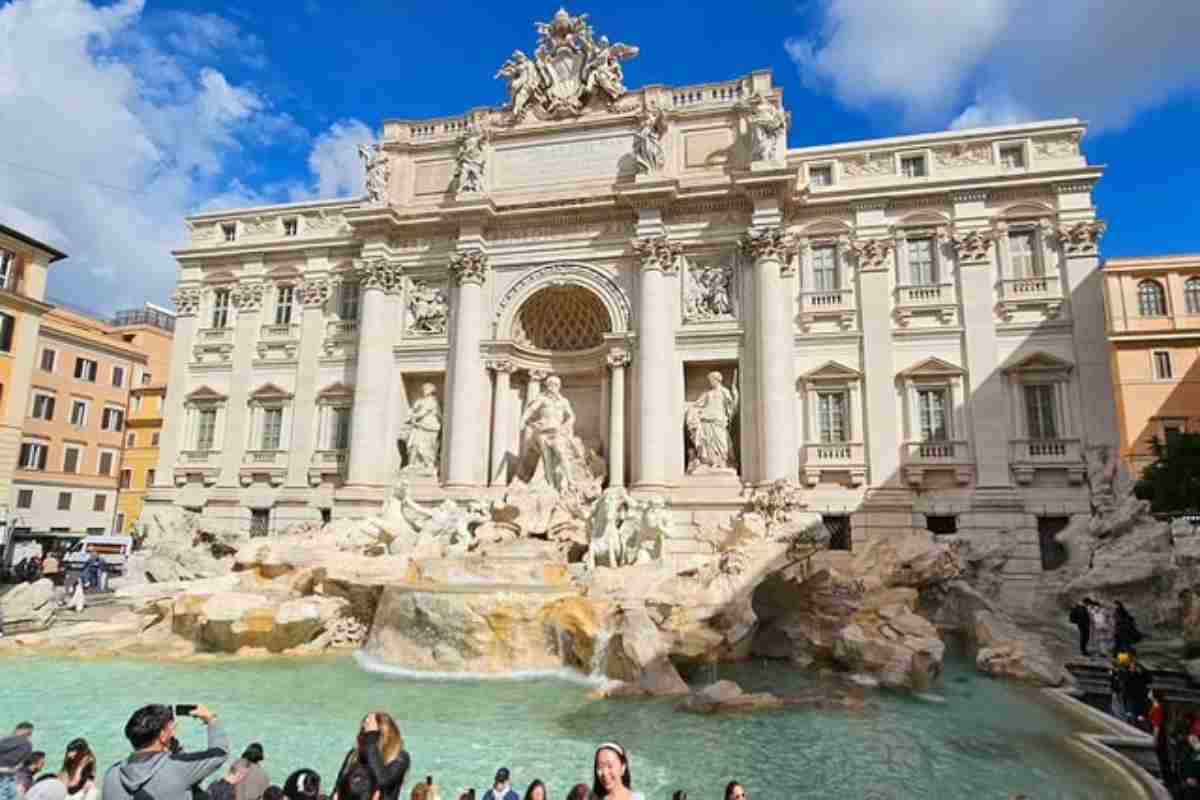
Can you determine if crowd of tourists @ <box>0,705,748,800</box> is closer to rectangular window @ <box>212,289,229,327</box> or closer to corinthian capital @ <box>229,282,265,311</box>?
→ corinthian capital @ <box>229,282,265,311</box>

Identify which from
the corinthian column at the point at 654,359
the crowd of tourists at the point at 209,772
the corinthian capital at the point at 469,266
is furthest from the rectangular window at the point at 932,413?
the crowd of tourists at the point at 209,772

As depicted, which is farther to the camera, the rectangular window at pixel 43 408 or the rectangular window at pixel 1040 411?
the rectangular window at pixel 43 408

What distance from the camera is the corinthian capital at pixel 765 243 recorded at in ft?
63.7

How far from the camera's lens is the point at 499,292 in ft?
71.7

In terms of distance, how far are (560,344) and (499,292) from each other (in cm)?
257

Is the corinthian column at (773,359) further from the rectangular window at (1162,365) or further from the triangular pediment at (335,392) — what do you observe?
the rectangular window at (1162,365)

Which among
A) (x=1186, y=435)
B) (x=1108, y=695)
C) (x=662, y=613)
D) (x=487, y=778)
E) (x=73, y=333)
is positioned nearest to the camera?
(x=487, y=778)

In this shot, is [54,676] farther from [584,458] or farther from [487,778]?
[584,458]

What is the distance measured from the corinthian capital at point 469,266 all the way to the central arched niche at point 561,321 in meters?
1.67

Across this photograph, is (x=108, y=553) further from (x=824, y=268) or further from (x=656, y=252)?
(x=824, y=268)

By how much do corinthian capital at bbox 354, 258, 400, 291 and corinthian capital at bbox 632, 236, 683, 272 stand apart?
8073mm

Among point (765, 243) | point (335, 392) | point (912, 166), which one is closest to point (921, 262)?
point (912, 166)

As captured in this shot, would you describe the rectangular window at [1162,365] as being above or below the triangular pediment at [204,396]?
above

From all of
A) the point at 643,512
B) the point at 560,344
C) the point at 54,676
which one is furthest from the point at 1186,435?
the point at 54,676
